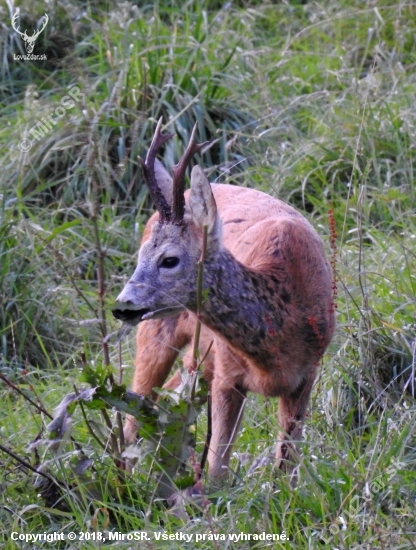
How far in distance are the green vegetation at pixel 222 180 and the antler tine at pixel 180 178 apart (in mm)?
297

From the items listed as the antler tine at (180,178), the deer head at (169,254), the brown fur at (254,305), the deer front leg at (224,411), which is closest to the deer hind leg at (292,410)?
the brown fur at (254,305)

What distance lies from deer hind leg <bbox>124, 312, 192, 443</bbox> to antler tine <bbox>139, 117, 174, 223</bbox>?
0.80 meters

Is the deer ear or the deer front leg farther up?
the deer ear

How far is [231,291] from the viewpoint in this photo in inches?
167

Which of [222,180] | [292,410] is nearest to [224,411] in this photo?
[292,410]

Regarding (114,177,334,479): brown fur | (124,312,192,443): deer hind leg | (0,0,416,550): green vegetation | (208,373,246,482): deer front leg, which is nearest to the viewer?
(0,0,416,550): green vegetation

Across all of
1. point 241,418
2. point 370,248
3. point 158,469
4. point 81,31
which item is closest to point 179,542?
point 158,469

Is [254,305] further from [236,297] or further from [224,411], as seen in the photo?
[224,411]

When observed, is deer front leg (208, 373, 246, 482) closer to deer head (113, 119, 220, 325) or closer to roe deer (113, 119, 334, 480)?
roe deer (113, 119, 334, 480)

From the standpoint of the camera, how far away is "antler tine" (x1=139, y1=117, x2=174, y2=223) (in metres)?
4.10

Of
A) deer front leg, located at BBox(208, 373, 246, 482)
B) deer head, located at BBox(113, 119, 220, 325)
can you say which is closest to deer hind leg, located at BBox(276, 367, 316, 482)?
deer front leg, located at BBox(208, 373, 246, 482)

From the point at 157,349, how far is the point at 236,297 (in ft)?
3.07

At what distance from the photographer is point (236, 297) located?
4238mm

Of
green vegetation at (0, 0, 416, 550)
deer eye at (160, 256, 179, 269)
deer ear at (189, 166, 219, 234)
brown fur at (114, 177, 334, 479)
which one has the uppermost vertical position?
deer ear at (189, 166, 219, 234)
